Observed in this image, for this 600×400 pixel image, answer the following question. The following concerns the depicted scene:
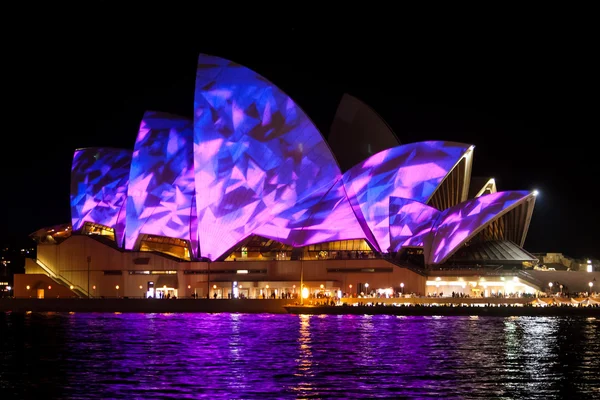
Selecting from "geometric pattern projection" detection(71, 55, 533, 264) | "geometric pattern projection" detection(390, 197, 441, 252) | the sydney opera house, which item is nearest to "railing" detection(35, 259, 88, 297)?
the sydney opera house

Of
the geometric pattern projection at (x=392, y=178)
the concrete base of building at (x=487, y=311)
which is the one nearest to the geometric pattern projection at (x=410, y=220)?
the geometric pattern projection at (x=392, y=178)

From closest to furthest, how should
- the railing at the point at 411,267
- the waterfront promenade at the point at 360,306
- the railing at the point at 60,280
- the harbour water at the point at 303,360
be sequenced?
the harbour water at the point at 303,360, the waterfront promenade at the point at 360,306, the railing at the point at 411,267, the railing at the point at 60,280

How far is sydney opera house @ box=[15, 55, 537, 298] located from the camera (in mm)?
78938

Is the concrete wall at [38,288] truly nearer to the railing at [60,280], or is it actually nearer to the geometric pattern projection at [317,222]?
the railing at [60,280]

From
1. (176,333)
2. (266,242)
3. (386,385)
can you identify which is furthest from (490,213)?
(386,385)

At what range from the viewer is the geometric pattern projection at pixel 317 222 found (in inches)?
3191

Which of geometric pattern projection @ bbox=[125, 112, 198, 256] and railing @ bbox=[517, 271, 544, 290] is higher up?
geometric pattern projection @ bbox=[125, 112, 198, 256]

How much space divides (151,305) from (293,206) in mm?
13448

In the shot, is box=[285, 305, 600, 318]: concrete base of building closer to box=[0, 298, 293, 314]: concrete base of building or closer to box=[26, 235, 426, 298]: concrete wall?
box=[26, 235, 426, 298]: concrete wall

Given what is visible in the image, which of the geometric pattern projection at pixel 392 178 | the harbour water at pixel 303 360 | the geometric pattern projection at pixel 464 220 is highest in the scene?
the geometric pattern projection at pixel 392 178

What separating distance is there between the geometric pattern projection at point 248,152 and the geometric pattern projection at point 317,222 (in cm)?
57

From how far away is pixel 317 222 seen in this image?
81875 mm

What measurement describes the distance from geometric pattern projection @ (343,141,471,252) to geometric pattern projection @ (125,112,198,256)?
1339 cm

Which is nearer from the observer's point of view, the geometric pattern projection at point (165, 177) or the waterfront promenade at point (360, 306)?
the waterfront promenade at point (360, 306)
